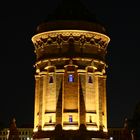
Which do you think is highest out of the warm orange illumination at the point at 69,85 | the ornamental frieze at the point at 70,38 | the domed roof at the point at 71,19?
the domed roof at the point at 71,19

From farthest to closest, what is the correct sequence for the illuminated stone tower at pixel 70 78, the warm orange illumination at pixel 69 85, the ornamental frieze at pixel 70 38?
the ornamental frieze at pixel 70 38, the warm orange illumination at pixel 69 85, the illuminated stone tower at pixel 70 78

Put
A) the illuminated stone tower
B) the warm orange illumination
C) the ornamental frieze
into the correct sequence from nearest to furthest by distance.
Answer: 1. the illuminated stone tower
2. the warm orange illumination
3. the ornamental frieze

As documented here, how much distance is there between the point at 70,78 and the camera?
6800 cm

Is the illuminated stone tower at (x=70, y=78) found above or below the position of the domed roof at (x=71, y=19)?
below

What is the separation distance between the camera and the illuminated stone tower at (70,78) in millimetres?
66750

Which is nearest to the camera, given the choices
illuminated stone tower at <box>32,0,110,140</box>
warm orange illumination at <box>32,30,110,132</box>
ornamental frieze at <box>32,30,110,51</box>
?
illuminated stone tower at <box>32,0,110,140</box>

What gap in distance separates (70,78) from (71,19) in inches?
339

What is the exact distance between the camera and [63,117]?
66.2m

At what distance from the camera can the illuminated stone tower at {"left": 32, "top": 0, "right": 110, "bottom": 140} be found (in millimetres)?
66750

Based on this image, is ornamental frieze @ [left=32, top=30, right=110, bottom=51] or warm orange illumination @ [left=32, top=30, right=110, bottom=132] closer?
warm orange illumination @ [left=32, top=30, right=110, bottom=132]

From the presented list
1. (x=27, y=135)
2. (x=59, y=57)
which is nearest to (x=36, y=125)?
(x=27, y=135)

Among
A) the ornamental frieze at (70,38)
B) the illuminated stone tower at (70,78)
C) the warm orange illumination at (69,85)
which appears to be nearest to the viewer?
the illuminated stone tower at (70,78)

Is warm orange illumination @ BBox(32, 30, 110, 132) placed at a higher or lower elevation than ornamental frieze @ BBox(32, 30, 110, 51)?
lower

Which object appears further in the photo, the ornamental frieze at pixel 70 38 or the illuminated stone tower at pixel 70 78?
the ornamental frieze at pixel 70 38
